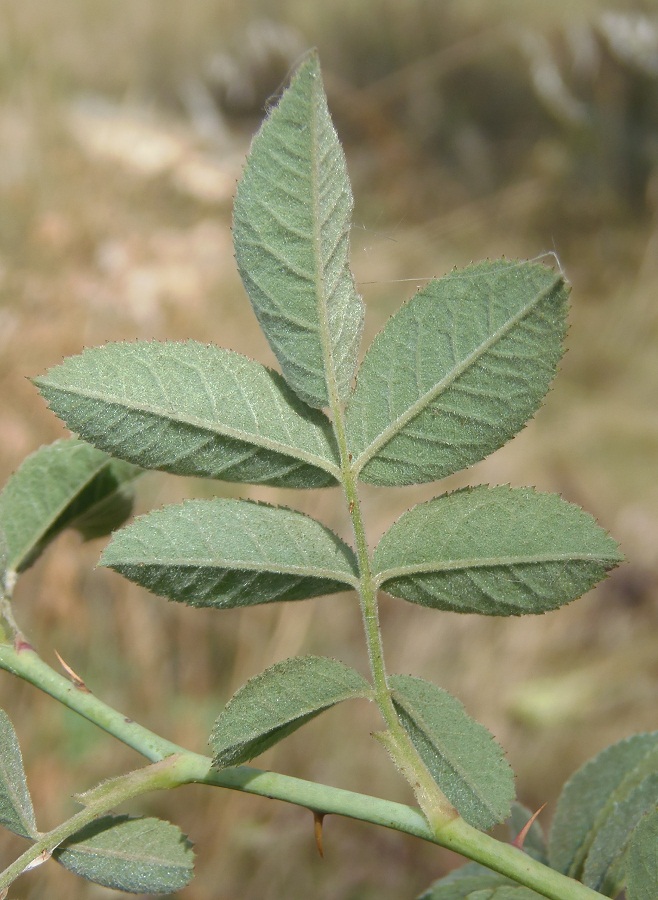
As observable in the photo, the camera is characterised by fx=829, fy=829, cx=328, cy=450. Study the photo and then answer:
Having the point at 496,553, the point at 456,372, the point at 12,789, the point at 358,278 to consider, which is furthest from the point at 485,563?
the point at 358,278

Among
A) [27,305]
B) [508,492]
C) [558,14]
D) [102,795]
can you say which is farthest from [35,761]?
[558,14]

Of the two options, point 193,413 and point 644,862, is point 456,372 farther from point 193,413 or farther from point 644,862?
point 644,862

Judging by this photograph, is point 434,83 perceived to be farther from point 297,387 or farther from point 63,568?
point 297,387

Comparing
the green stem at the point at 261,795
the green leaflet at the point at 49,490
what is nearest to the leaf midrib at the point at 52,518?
the green leaflet at the point at 49,490

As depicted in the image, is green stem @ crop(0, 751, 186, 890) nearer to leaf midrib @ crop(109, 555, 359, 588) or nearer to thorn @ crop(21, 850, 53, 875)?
thorn @ crop(21, 850, 53, 875)

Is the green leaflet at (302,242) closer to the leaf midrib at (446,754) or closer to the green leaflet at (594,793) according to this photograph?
the leaf midrib at (446,754)

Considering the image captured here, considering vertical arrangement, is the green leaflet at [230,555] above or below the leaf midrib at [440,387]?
below
